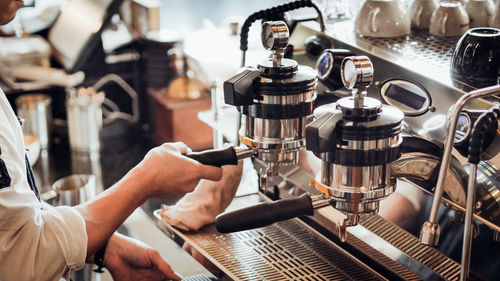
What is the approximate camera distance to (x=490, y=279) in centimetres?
116

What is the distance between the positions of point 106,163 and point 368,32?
159 cm

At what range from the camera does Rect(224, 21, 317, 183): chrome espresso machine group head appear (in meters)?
1.18

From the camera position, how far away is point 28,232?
1133 millimetres

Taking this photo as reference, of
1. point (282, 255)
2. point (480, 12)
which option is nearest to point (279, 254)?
point (282, 255)

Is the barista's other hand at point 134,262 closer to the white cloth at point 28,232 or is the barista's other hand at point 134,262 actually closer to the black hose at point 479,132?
the white cloth at point 28,232

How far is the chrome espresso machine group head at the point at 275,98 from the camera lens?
3.86 feet

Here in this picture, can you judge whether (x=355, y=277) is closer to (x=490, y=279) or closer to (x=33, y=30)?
(x=490, y=279)

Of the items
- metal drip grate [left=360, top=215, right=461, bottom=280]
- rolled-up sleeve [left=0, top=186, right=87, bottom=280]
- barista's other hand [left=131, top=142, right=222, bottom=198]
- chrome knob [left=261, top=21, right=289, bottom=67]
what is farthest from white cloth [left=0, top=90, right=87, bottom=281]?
metal drip grate [left=360, top=215, right=461, bottom=280]

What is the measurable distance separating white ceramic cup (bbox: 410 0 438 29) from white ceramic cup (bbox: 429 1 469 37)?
0.05 m

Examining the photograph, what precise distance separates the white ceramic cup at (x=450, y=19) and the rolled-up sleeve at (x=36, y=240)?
85cm

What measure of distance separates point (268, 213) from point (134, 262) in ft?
1.46

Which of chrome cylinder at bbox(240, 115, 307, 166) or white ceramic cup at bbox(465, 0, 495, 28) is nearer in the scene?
chrome cylinder at bbox(240, 115, 307, 166)

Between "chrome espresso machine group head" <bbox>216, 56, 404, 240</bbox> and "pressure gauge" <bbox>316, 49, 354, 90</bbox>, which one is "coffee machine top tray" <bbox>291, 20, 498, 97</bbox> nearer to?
"pressure gauge" <bbox>316, 49, 354, 90</bbox>

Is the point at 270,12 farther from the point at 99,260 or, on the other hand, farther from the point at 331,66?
the point at 99,260
